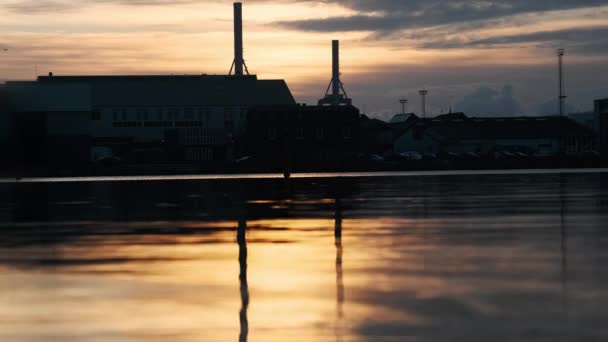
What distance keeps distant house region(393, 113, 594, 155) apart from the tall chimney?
35.6 meters

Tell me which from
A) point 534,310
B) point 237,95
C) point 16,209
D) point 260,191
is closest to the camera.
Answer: point 534,310

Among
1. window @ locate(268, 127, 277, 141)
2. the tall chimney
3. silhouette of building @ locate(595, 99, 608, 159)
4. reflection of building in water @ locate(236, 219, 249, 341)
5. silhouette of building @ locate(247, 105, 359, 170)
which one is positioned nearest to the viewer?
reflection of building in water @ locate(236, 219, 249, 341)

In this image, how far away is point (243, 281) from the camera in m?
19.9

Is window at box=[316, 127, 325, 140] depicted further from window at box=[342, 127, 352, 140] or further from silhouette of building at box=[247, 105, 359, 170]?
window at box=[342, 127, 352, 140]

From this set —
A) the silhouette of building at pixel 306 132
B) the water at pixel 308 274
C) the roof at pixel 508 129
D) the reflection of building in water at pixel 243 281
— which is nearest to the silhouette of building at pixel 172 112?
the silhouette of building at pixel 306 132

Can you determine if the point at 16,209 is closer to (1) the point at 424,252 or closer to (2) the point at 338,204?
(2) the point at 338,204

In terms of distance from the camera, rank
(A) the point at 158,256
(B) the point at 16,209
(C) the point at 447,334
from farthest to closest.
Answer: (B) the point at 16,209
(A) the point at 158,256
(C) the point at 447,334

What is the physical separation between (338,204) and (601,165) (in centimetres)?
8219

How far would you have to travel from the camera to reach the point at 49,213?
1585 inches

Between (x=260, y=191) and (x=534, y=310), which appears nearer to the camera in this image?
(x=534, y=310)

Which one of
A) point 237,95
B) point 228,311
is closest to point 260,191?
point 228,311

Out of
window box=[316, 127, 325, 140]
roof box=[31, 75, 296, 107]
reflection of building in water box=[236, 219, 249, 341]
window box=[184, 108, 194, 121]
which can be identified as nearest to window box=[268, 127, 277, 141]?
window box=[316, 127, 325, 140]

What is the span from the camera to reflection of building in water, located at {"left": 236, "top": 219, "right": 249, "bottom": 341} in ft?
49.0

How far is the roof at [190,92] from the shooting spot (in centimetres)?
16588
